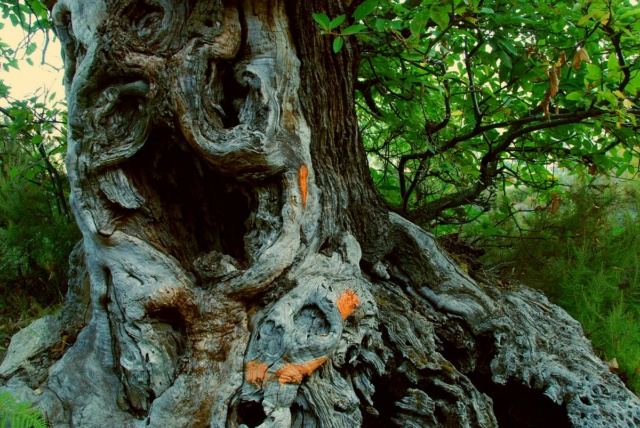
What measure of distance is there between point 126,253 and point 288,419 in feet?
4.02

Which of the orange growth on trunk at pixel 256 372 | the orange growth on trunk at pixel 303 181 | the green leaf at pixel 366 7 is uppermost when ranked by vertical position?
the green leaf at pixel 366 7

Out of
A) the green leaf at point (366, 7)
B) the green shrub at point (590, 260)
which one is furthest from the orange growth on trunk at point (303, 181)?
the green shrub at point (590, 260)

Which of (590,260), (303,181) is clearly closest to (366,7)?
(303,181)

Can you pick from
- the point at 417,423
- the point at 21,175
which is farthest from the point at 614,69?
the point at 21,175

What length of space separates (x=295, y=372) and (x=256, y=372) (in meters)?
0.19

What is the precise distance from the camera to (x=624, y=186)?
19.1 feet

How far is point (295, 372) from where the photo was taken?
7.47 ft

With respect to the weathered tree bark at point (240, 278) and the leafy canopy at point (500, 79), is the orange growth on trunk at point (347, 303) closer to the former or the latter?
the weathered tree bark at point (240, 278)

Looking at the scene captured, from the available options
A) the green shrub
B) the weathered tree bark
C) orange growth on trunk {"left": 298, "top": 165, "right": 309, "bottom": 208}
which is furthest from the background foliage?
the green shrub

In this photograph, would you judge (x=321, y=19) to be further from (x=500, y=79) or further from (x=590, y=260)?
(x=590, y=260)

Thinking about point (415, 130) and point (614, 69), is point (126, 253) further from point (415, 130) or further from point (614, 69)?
point (614, 69)

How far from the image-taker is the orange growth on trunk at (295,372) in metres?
2.26

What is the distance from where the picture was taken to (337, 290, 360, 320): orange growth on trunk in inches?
100

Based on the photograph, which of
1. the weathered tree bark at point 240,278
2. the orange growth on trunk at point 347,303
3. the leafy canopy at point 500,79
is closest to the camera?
the weathered tree bark at point 240,278
